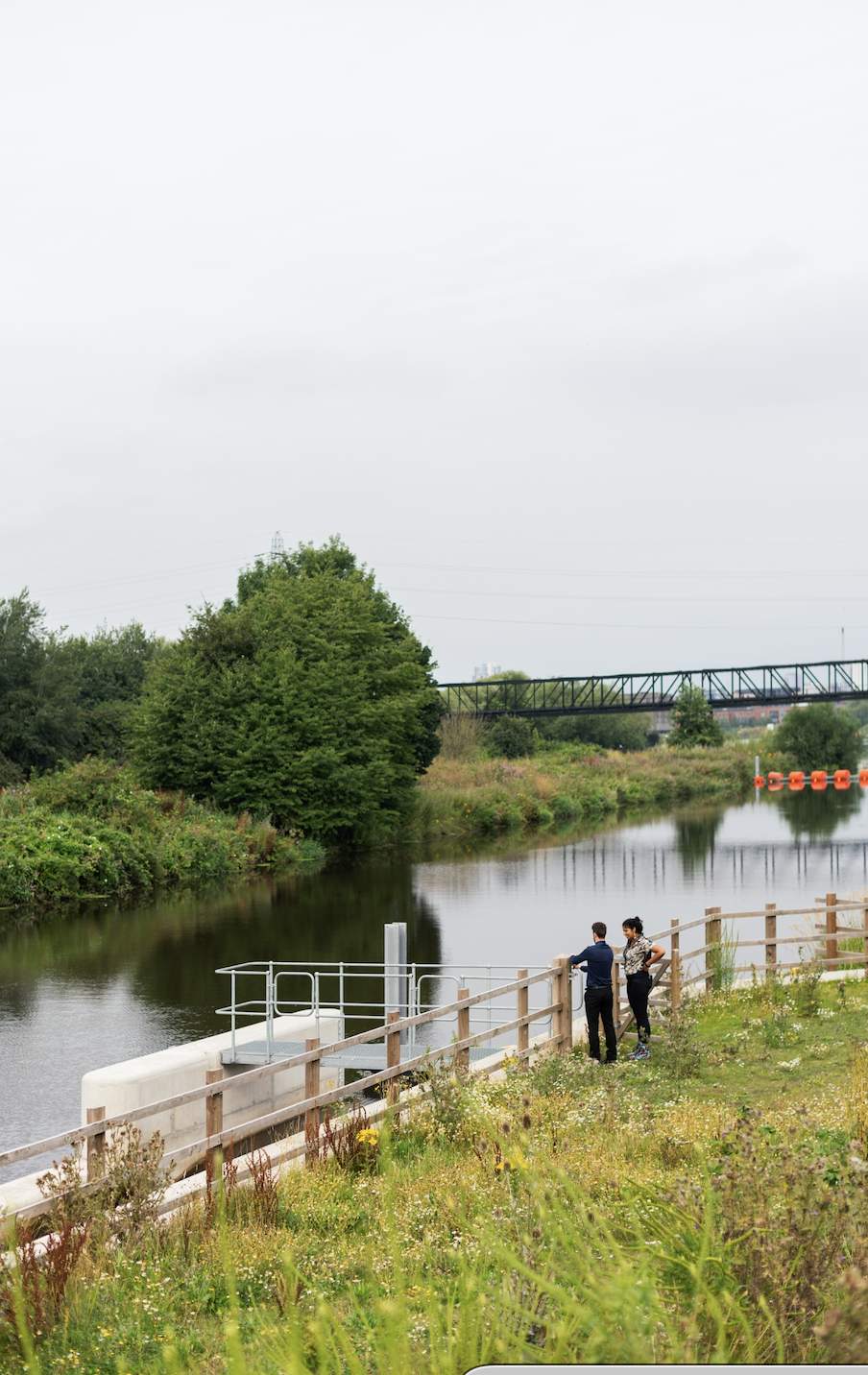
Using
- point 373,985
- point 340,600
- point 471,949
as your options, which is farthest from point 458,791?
point 373,985

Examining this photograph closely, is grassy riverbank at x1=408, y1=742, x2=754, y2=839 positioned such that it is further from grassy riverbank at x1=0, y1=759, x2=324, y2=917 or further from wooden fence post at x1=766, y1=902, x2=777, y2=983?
wooden fence post at x1=766, y1=902, x2=777, y2=983

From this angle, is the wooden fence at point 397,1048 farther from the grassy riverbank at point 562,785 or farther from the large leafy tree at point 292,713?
the grassy riverbank at point 562,785

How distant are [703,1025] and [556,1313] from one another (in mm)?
12826

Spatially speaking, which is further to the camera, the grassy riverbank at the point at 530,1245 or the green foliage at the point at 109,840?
the green foliage at the point at 109,840

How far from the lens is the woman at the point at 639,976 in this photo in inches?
A: 546

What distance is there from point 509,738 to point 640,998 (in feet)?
222

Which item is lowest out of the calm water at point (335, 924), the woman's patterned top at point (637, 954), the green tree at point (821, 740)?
→ the calm water at point (335, 924)

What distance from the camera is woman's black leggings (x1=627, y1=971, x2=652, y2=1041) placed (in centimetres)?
1386

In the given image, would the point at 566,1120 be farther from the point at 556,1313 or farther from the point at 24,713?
the point at 24,713

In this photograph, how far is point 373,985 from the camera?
22344 mm

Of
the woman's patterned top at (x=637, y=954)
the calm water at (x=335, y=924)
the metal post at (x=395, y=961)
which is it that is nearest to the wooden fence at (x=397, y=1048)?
the woman's patterned top at (x=637, y=954)

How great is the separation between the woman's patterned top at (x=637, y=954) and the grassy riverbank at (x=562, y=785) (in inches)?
1391

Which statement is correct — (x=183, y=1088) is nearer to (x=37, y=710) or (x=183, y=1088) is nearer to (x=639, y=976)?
(x=639, y=976)

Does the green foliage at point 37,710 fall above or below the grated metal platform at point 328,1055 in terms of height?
above
